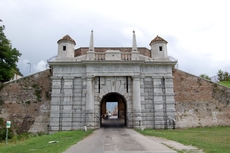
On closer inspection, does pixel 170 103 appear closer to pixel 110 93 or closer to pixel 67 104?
pixel 110 93

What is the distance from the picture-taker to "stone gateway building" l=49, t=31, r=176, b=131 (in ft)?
60.3

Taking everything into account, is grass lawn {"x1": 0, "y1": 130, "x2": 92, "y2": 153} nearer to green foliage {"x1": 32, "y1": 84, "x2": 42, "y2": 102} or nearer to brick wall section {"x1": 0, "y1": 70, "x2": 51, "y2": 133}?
brick wall section {"x1": 0, "y1": 70, "x2": 51, "y2": 133}


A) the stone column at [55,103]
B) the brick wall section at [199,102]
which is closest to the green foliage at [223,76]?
the brick wall section at [199,102]

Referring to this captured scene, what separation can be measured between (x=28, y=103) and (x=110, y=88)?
8129 millimetres

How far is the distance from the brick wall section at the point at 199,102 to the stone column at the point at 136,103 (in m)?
3.89

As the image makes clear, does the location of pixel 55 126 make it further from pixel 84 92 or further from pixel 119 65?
pixel 119 65

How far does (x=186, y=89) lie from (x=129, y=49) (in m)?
9.10

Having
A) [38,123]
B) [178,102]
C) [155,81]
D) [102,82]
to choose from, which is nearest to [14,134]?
[38,123]

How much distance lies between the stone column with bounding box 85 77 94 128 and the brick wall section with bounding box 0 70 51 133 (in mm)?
4084

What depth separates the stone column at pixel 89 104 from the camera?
17984 millimetres

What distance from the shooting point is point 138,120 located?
59.4ft

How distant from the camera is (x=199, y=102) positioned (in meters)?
19.7

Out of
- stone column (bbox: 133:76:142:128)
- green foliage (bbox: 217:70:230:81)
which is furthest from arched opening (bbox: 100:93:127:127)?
green foliage (bbox: 217:70:230:81)

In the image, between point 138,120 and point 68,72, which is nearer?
point 138,120
